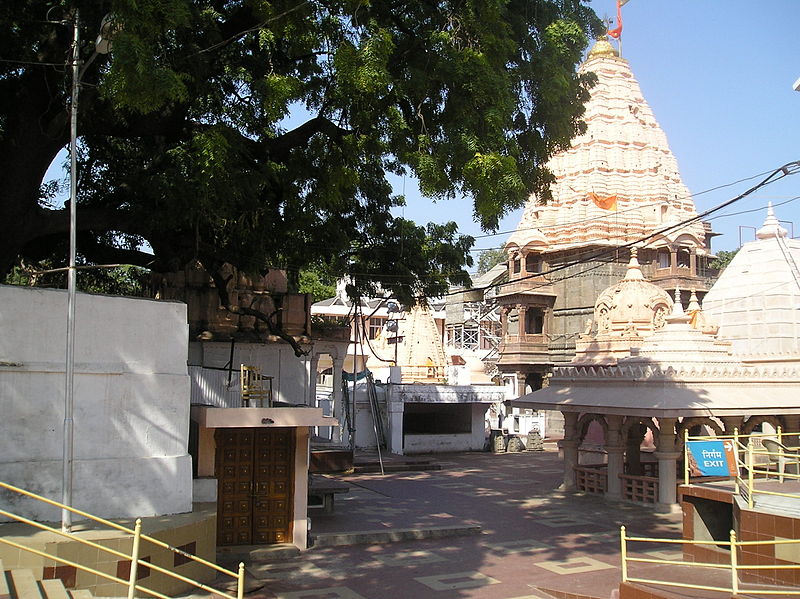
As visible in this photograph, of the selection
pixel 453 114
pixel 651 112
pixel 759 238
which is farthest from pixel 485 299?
pixel 453 114

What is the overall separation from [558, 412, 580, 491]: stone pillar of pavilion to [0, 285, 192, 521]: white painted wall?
44.1 ft

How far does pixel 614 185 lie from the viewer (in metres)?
45.8

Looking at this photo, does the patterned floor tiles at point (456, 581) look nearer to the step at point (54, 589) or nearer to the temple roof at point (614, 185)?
the step at point (54, 589)

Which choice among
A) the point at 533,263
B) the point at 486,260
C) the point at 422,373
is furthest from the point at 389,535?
the point at 486,260

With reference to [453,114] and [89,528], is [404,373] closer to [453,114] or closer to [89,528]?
[453,114]

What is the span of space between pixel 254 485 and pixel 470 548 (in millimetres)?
4095

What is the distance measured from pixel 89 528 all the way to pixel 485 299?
51.6m

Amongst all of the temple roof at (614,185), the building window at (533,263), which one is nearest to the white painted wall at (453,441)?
the building window at (533,263)

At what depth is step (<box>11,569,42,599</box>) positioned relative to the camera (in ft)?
24.4

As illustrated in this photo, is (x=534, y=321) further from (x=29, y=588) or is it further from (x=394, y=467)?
(x=29, y=588)

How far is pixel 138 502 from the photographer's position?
10.5 m

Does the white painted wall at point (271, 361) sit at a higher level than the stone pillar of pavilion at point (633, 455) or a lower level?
higher

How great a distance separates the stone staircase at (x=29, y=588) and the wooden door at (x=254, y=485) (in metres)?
4.78

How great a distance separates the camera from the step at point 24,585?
7.45 m
